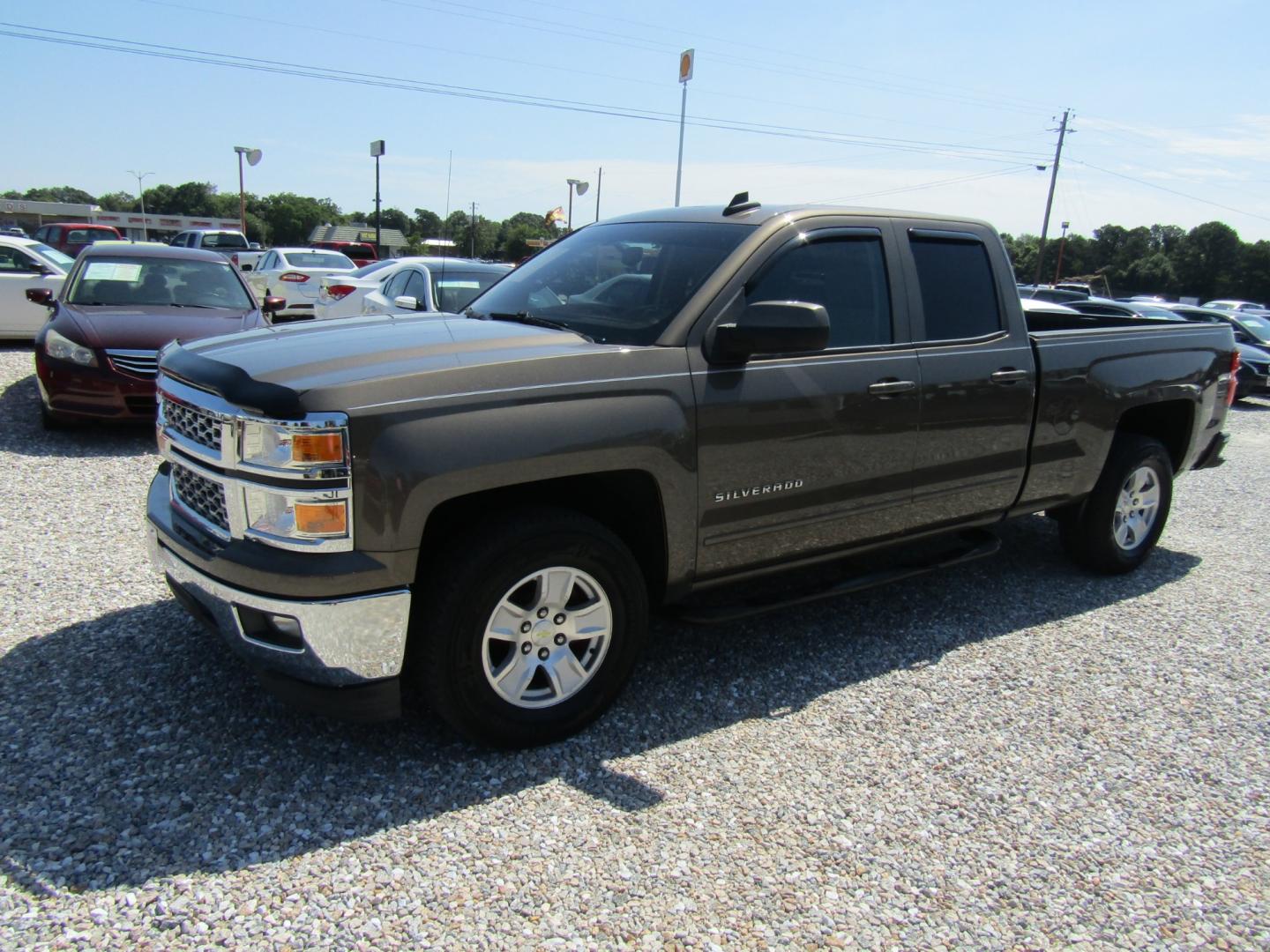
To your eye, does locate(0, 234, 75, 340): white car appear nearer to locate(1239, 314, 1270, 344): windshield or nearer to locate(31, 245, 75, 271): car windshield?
locate(31, 245, 75, 271): car windshield

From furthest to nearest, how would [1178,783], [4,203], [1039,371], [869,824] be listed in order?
[4,203]
[1039,371]
[1178,783]
[869,824]

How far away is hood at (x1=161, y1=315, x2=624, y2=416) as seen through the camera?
267 centimetres

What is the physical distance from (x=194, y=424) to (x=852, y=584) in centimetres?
269

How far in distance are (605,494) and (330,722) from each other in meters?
1.32

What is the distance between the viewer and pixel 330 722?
3.30 meters

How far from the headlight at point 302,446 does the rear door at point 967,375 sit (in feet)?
8.27

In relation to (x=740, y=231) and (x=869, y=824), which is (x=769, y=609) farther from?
(x=740, y=231)

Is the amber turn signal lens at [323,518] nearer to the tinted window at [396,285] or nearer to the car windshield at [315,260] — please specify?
the tinted window at [396,285]

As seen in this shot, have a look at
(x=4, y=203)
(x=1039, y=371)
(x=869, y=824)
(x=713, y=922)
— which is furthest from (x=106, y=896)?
(x=4, y=203)

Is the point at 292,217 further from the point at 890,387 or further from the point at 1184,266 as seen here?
the point at 890,387

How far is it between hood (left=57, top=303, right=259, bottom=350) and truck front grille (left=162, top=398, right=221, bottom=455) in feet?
14.2

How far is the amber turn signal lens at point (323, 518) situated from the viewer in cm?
263

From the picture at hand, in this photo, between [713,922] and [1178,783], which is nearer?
[713,922]

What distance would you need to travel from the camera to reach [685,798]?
296cm
